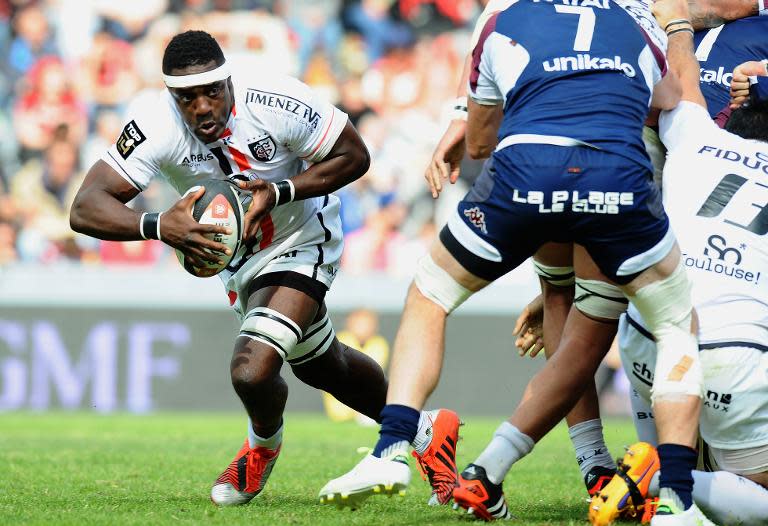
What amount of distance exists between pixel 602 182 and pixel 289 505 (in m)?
2.52

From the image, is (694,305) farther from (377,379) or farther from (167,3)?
(167,3)

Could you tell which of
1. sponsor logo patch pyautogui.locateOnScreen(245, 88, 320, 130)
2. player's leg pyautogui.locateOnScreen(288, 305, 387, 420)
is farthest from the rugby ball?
player's leg pyautogui.locateOnScreen(288, 305, 387, 420)

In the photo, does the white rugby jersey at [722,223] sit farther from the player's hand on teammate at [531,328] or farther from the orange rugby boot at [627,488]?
the player's hand on teammate at [531,328]

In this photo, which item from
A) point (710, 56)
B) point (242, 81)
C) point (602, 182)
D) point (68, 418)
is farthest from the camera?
point (68, 418)

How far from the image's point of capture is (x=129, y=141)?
6.20 m

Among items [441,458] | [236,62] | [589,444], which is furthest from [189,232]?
[236,62]

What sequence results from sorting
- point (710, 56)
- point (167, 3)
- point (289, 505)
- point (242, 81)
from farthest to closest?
point (167, 3), point (710, 56), point (242, 81), point (289, 505)

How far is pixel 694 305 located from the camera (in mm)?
5184

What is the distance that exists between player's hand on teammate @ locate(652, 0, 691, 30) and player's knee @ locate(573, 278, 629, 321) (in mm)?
1482

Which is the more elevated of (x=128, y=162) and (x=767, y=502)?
(x=128, y=162)

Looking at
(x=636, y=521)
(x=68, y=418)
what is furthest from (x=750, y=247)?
(x=68, y=418)

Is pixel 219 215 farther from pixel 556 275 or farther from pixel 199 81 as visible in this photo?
pixel 556 275

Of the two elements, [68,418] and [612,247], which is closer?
[612,247]

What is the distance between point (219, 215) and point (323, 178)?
0.82 meters
